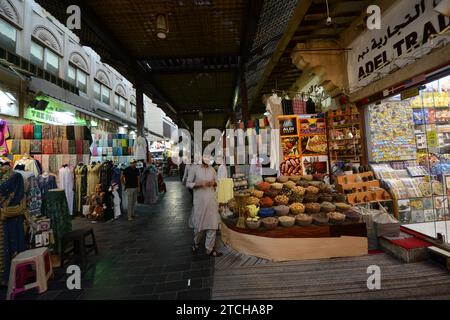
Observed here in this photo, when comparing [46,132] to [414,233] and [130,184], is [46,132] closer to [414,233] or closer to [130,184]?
[130,184]

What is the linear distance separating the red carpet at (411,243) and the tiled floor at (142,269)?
312cm

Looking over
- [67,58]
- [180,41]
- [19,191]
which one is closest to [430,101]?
[180,41]

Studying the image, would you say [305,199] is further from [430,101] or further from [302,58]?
[302,58]

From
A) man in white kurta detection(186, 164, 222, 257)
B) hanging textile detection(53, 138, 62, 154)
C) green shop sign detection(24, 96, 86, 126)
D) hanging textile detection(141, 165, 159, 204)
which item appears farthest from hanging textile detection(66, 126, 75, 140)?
man in white kurta detection(186, 164, 222, 257)

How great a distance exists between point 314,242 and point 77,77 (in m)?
13.1

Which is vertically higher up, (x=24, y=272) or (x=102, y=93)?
(x=102, y=93)

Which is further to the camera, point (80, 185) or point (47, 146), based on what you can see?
point (80, 185)

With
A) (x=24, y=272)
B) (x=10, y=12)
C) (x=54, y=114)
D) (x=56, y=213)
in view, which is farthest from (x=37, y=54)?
(x=24, y=272)

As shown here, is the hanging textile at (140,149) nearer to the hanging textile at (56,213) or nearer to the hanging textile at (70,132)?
the hanging textile at (70,132)

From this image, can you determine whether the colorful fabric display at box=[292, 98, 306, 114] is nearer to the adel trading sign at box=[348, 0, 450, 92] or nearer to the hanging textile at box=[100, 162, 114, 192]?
the adel trading sign at box=[348, 0, 450, 92]

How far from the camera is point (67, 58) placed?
401 inches

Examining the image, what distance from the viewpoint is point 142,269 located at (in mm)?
3623

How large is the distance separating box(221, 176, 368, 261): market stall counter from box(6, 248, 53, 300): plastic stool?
300 centimetres
